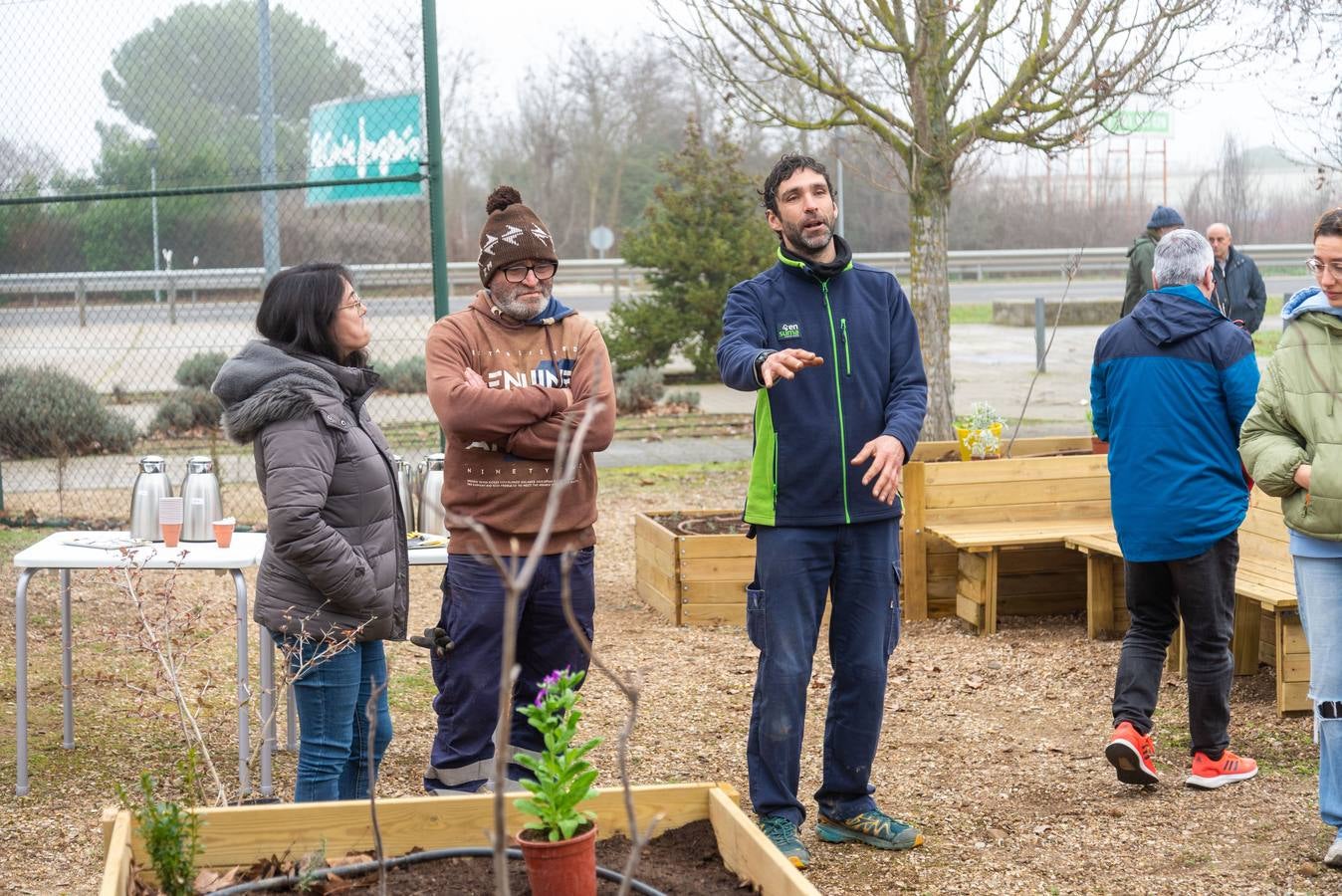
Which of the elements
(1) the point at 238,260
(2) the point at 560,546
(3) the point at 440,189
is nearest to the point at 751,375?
(2) the point at 560,546

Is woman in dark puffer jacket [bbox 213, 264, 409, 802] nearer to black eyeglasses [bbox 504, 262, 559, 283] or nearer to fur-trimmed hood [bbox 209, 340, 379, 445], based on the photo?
fur-trimmed hood [bbox 209, 340, 379, 445]

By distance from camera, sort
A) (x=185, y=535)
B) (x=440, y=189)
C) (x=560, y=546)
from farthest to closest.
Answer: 1. (x=440, y=189)
2. (x=185, y=535)
3. (x=560, y=546)

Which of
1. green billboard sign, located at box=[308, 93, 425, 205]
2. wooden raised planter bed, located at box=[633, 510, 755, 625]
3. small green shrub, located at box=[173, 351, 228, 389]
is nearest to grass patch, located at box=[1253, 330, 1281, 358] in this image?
small green shrub, located at box=[173, 351, 228, 389]

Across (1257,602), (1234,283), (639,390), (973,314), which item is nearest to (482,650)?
(1257,602)

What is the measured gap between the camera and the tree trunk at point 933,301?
8703 millimetres

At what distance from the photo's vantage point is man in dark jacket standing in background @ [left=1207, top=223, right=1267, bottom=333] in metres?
10.3

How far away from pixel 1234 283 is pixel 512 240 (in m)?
7.82

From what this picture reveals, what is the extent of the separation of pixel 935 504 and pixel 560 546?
3.34 metres

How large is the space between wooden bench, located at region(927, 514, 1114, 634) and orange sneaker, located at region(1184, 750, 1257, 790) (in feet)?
6.40

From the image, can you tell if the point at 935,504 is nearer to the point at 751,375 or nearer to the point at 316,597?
the point at 751,375

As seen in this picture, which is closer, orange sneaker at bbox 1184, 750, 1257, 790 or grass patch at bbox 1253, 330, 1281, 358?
orange sneaker at bbox 1184, 750, 1257, 790

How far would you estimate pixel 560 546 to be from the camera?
411 cm

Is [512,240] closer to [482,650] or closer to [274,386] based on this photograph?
[274,386]

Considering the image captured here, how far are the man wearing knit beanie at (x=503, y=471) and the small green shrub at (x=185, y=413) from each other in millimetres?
8210
